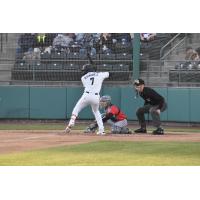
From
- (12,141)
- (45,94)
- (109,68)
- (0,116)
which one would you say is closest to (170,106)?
(109,68)

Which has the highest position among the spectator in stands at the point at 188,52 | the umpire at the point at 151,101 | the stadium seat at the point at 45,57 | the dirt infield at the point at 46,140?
the spectator in stands at the point at 188,52

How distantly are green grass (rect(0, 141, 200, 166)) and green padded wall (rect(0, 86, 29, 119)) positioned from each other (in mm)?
10403

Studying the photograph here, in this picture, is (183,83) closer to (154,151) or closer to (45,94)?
(45,94)

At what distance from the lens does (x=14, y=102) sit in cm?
→ 2145

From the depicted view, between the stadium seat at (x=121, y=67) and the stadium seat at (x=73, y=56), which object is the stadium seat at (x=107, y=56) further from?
the stadium seat at (x=73, y=56)

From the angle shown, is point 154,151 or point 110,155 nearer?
point 110,155

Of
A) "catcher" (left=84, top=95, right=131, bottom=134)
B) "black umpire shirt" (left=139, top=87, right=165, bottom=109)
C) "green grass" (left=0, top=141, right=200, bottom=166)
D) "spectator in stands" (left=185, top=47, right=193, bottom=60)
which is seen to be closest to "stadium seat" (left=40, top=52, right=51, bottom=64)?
"spectator in stands" (left=185, top=47, right=193, bottom=60)

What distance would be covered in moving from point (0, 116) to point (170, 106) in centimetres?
673

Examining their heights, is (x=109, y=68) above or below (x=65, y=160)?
above

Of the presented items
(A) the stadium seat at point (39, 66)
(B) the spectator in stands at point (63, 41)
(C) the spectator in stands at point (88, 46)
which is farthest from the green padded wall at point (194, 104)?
(A) the stadium seat at point (39, 66)

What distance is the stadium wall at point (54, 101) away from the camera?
67.4 feet

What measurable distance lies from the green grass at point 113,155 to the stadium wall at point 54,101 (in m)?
9.13

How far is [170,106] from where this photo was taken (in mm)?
20250

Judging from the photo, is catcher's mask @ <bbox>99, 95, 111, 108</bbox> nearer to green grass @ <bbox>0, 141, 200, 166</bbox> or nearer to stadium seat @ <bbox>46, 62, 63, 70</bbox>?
green grass @ <bbox>0, 141, 200, 166</bbox>
